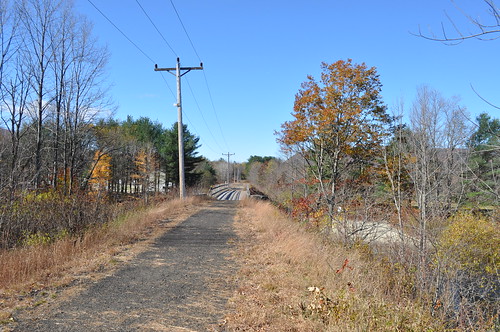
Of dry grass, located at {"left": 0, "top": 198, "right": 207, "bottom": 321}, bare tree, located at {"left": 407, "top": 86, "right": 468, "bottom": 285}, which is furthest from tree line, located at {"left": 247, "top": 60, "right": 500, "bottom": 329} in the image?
dry grass, located at {"left": 0, "top": 198, "right": 207, "bottom": 321}

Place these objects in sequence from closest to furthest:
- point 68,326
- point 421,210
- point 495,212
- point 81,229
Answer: point 68,326 → point 421,210 → point 81,229 → point 495,212

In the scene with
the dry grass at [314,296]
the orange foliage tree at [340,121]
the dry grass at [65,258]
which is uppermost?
the orange foliage tree at [340,121]

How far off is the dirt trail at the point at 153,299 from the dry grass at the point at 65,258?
0.52 meters

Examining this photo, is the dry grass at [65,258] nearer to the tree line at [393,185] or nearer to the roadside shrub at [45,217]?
the roadside shrub at [45,217]

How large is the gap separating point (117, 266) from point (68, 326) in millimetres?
2687

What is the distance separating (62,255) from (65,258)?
6.2 inches

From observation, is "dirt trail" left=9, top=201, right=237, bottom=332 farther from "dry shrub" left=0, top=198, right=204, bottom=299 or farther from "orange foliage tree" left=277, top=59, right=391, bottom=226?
"orange foliage tree" left=277, top=59, right=391, bottom=226

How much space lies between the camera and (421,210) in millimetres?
7254

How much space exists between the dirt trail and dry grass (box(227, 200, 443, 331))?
370mm

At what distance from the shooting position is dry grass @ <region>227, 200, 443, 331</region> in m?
3.64

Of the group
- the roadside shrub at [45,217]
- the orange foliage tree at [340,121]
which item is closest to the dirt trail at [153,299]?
the roadside shrub at [45,217]

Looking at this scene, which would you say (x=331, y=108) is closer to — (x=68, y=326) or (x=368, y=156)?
(x=368, y=156)

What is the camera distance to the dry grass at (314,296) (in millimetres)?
3641

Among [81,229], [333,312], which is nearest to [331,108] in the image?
[81,229]
